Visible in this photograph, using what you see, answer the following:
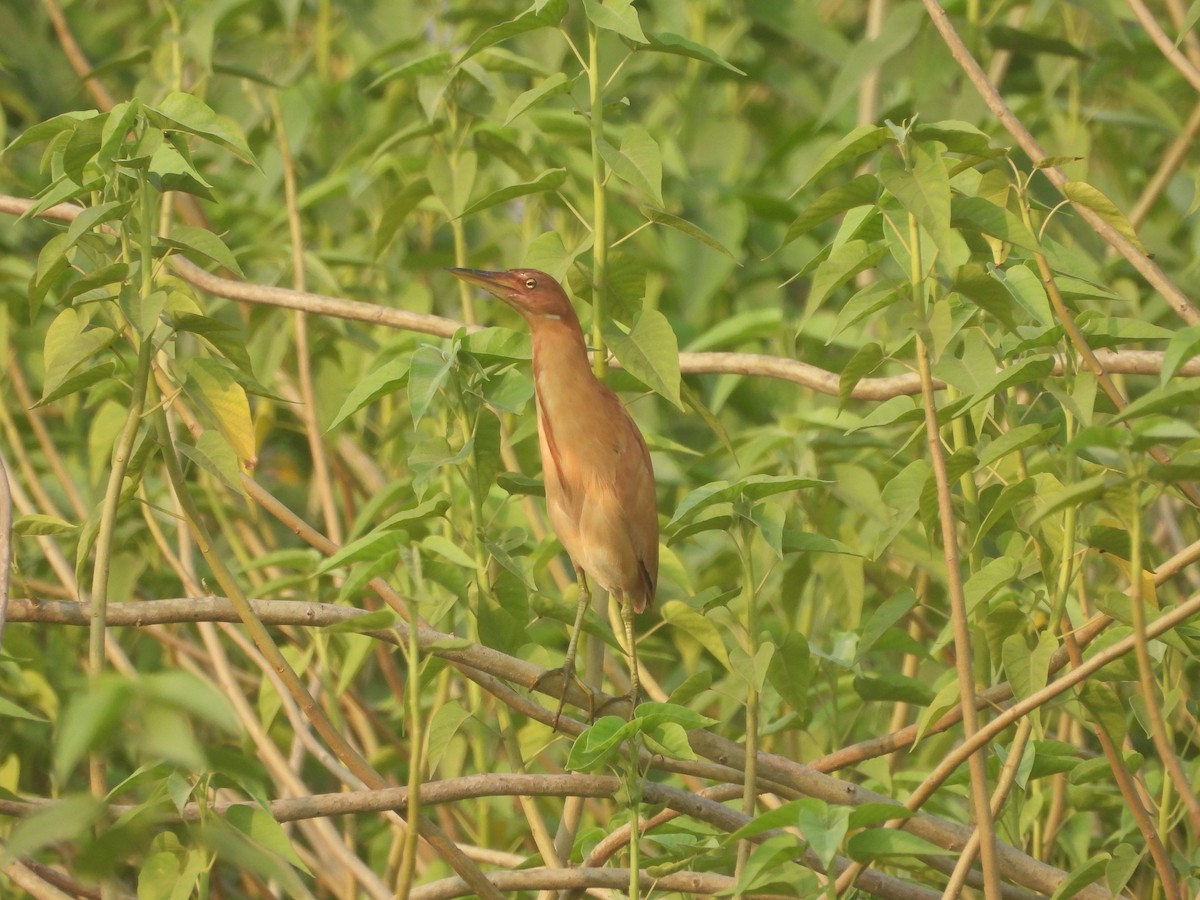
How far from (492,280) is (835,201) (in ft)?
2.39

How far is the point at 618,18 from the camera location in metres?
1.71

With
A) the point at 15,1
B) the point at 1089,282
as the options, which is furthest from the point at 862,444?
the point at 15,1

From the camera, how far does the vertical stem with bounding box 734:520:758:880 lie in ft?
5.66

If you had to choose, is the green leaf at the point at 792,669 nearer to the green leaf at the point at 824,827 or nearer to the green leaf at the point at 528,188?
the green leaf at the point at 824,827

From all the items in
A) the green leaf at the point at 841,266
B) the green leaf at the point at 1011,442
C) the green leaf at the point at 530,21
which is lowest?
the green leaf at the point at 1011,442

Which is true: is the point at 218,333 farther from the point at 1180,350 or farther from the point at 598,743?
the point at 1180,350

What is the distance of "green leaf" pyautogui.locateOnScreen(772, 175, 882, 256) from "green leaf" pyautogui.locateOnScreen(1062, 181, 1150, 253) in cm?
22

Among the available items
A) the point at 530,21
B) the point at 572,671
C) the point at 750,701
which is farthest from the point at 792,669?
the point at 530,21

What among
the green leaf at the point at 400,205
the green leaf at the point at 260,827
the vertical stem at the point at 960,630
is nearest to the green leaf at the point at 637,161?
the vertical stem at the point at 960,630

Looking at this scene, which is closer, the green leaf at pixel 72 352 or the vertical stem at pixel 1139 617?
the vertical stem at pixel 1139 617

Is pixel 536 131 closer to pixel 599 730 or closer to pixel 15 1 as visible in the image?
pixel 599 730

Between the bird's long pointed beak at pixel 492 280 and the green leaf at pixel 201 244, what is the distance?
1.97 feet

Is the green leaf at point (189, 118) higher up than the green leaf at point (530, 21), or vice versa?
the green leaf at point (530, 21)

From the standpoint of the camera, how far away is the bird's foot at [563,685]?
5.77 feet
